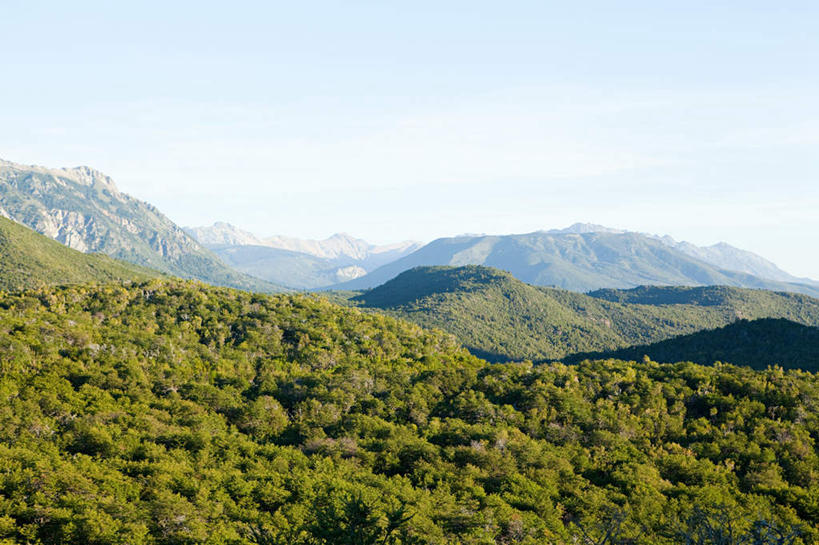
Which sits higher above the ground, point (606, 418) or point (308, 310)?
point (308, 310)

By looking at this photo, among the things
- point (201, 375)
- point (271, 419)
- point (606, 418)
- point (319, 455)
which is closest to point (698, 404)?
point (606, 418)

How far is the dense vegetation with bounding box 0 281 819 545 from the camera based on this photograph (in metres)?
47.1

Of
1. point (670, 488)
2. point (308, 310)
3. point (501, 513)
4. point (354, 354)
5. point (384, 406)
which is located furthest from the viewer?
point (308, 310)

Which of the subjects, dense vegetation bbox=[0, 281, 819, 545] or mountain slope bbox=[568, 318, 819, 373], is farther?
mountain slope bbox=[568, 318, 819, 373]

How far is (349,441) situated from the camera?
245ft

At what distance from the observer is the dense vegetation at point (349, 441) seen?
154 ft

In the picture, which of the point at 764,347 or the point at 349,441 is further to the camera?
the point at 764,347

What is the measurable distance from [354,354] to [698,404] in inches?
3255

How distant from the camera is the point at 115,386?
83062 mm

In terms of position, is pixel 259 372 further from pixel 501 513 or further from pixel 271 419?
pixel 501 513

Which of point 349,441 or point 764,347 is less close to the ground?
point 764,347

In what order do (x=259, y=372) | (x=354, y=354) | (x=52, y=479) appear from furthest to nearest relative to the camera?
(x=354, y=354)
(x=259, y=372)
(x=52, y=479)

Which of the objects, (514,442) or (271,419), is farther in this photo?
(271,419)

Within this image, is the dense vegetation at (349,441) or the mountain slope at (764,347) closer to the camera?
the dense vegetation at (349,441)
